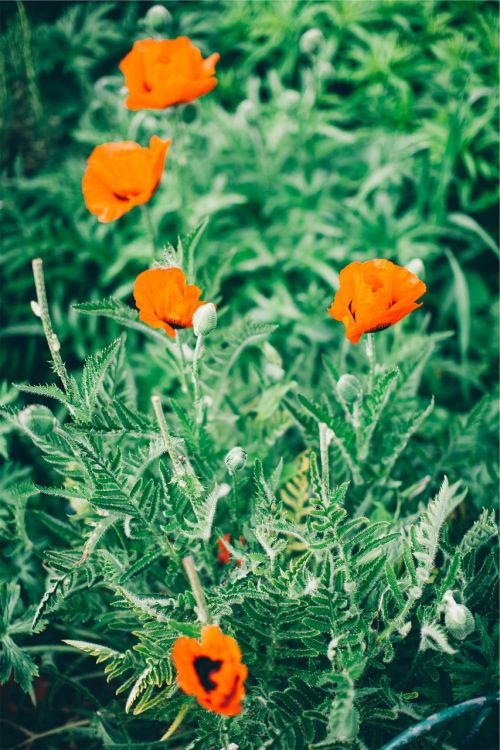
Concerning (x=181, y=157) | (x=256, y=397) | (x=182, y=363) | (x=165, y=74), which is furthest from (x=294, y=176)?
(x=182, y=363)

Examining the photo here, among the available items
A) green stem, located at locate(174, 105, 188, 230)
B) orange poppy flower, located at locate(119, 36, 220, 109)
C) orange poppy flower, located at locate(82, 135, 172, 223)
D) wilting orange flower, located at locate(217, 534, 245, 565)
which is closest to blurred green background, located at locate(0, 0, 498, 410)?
green stem, located at locate(174, 105, 188, 230)

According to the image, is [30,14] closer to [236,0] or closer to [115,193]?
[236,0]

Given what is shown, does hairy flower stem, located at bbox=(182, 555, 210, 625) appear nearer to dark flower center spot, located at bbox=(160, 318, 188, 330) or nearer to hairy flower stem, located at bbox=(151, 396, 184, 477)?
hairy flower stem, located at bbox=(151, 396, 184, 477)

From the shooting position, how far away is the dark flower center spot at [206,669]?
74 centimetres

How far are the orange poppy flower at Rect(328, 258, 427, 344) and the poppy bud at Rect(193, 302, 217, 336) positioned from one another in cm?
17

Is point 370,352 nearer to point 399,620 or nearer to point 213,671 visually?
point 399,620

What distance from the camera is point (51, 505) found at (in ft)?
4.83

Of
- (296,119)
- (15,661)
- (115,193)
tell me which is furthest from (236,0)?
(15,661)

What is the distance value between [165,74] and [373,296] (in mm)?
695

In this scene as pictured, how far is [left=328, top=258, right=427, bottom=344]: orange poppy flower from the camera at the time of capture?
0.90 metres

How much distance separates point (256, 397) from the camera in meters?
1.35

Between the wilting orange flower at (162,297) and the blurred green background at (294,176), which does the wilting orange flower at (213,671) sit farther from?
the blurred green background at (294,176)

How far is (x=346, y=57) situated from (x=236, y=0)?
42cm

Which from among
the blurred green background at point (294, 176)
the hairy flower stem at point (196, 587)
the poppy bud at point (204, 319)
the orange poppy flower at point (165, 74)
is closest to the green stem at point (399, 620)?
the hairy flower stem at point (196, 587)
